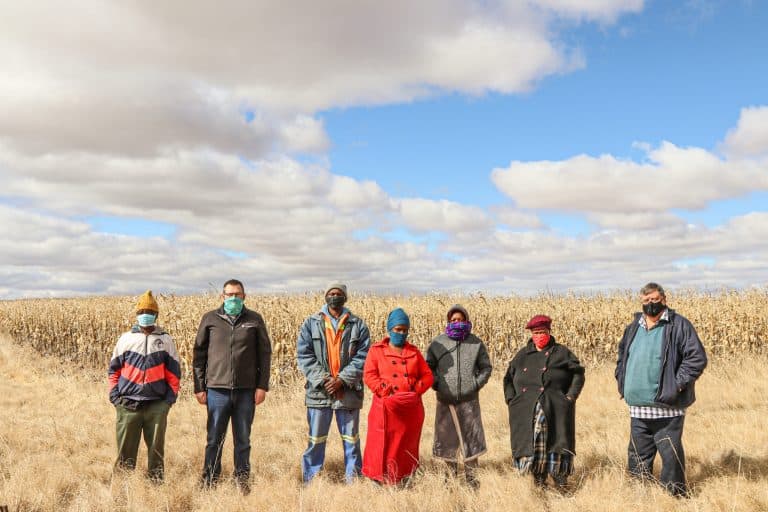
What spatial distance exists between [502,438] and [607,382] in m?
5.92

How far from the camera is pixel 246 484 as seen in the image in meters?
6.93

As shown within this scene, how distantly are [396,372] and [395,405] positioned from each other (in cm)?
35

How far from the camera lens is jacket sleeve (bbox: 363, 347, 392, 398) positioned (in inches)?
254

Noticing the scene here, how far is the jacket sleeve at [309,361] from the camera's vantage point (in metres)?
6.82

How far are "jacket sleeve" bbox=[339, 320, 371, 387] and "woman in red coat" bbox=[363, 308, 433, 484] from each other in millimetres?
252

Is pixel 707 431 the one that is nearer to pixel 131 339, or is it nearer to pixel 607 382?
pixel 607 382

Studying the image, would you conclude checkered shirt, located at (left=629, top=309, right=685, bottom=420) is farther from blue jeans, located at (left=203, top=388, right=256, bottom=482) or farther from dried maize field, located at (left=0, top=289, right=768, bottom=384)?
dried maize field, located at (left=0, top=289, right=768, bottom=384)

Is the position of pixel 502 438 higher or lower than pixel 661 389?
lower

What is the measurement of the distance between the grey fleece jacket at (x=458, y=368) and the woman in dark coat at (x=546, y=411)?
495mm

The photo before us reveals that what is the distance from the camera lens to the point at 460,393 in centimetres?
664

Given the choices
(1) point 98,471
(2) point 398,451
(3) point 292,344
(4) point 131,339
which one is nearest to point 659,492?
(2) point 398,451

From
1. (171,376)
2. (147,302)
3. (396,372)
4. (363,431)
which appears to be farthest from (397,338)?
(363,431)

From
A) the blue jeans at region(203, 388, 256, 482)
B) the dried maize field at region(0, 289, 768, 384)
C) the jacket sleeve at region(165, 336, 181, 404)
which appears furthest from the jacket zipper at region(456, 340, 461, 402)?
the dried maize field at region(0, 289, 768, 384)

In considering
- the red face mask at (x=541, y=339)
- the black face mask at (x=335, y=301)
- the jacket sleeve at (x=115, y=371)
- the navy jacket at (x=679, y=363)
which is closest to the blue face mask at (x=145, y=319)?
the jacket sleeve at (x=115, y=371)
